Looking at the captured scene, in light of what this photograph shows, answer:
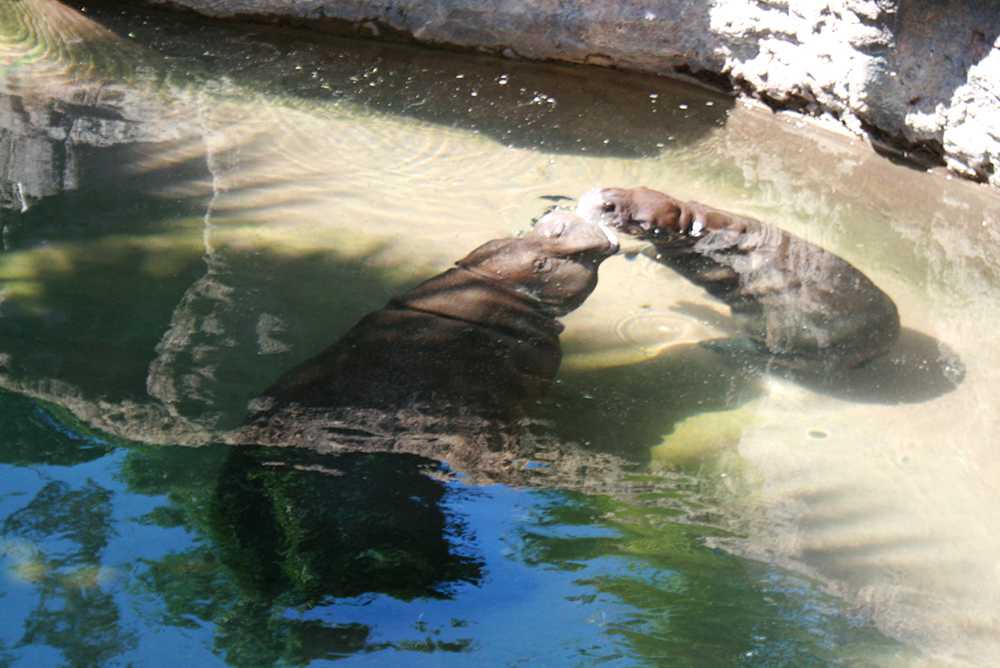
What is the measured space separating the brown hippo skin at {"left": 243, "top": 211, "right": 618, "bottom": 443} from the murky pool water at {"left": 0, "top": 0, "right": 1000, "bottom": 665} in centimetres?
19

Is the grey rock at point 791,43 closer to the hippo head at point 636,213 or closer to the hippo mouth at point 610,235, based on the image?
the hippo head at point 636,213

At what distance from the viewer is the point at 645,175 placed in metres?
6.49

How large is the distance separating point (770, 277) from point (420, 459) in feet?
7.38

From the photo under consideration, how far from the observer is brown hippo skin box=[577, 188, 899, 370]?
488 cm

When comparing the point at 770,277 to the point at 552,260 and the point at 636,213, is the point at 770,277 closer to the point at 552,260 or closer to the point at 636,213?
the point at 636,213

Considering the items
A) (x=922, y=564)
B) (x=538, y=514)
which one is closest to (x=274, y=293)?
(x=538, y=514)

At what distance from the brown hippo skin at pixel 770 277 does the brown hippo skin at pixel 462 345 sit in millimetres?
310

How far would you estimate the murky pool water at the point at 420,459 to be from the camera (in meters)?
2.92

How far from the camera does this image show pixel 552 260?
192 inches

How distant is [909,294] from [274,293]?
308cm

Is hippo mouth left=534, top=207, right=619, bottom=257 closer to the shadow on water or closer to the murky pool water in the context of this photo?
the murky pool water

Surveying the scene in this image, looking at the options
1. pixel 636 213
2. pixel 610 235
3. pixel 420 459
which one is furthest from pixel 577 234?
pixel 420 459

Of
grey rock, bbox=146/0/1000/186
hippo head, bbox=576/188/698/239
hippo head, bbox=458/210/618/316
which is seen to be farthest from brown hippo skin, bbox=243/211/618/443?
grey rock, bbox=146/0/1000/186

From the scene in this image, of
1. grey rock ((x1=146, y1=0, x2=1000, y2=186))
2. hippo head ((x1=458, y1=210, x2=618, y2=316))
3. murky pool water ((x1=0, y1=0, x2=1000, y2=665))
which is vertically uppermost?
grey rock ((x1=146, y1=0, x2=1000, y2=186))
